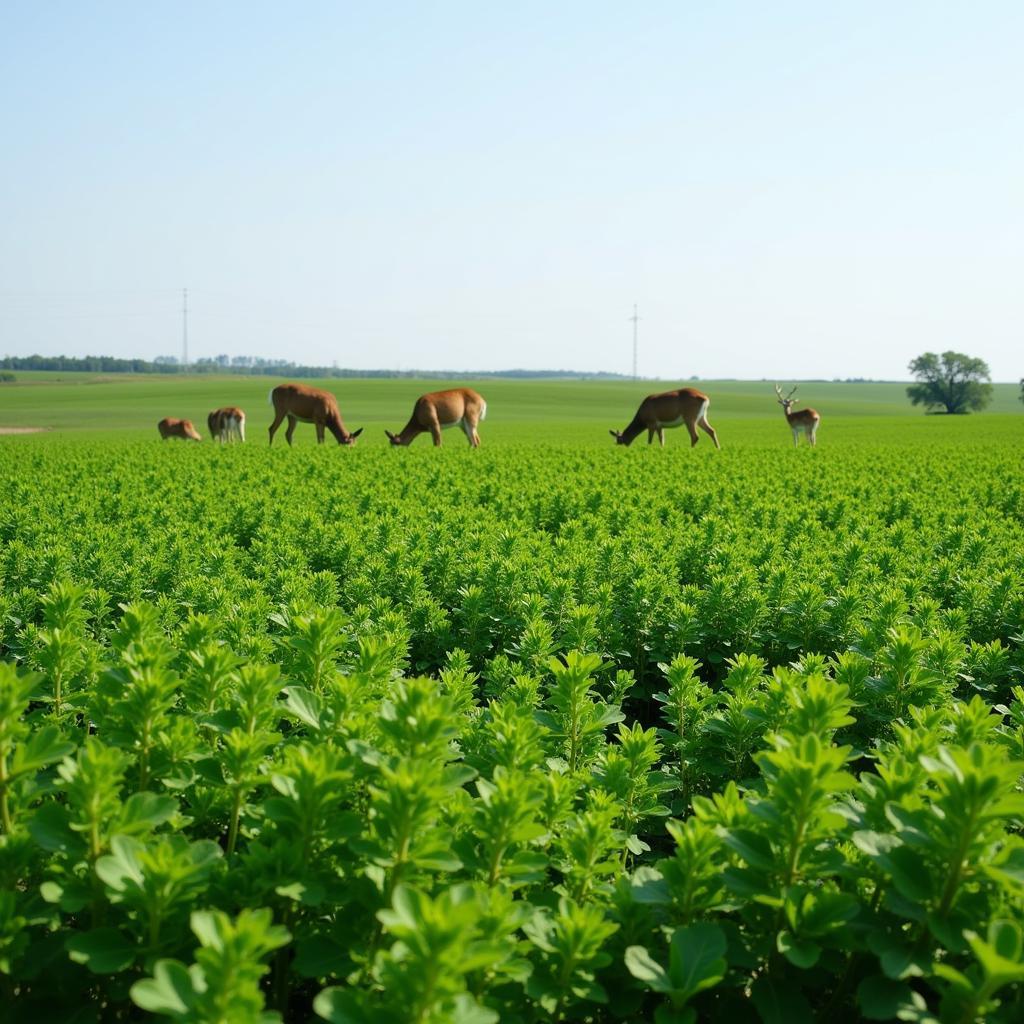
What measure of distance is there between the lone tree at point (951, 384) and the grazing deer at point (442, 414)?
3763 inches

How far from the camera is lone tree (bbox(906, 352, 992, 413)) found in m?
106

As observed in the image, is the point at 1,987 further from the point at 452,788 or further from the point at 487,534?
the point at 487,534

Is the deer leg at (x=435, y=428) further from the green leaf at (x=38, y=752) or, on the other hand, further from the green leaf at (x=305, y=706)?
the green leaf at (x=38, y=752)

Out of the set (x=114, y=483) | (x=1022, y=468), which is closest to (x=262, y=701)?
(x=114, y=483)

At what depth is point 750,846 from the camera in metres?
2.23

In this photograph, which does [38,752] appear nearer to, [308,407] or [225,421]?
[308,407]

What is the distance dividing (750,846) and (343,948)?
1113 mm

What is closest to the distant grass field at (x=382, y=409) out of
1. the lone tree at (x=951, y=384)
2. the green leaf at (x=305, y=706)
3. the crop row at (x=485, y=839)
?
the lone tree at (x=951, y=384)

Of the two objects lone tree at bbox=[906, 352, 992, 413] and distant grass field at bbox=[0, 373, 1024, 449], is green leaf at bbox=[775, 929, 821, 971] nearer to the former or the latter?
distant grass field at bbox=[0, 373, 1024, 449]

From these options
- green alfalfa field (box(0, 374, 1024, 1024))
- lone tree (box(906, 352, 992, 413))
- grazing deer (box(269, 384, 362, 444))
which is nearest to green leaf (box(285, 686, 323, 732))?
green alfalfa field (box(0, 374, 1024, 1024))

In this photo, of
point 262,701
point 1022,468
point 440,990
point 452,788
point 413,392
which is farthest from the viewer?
point 413,392

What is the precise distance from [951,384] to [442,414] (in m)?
100

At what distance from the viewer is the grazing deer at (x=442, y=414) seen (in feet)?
92.3

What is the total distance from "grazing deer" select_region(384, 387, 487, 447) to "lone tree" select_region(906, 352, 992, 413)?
95.6 meters
